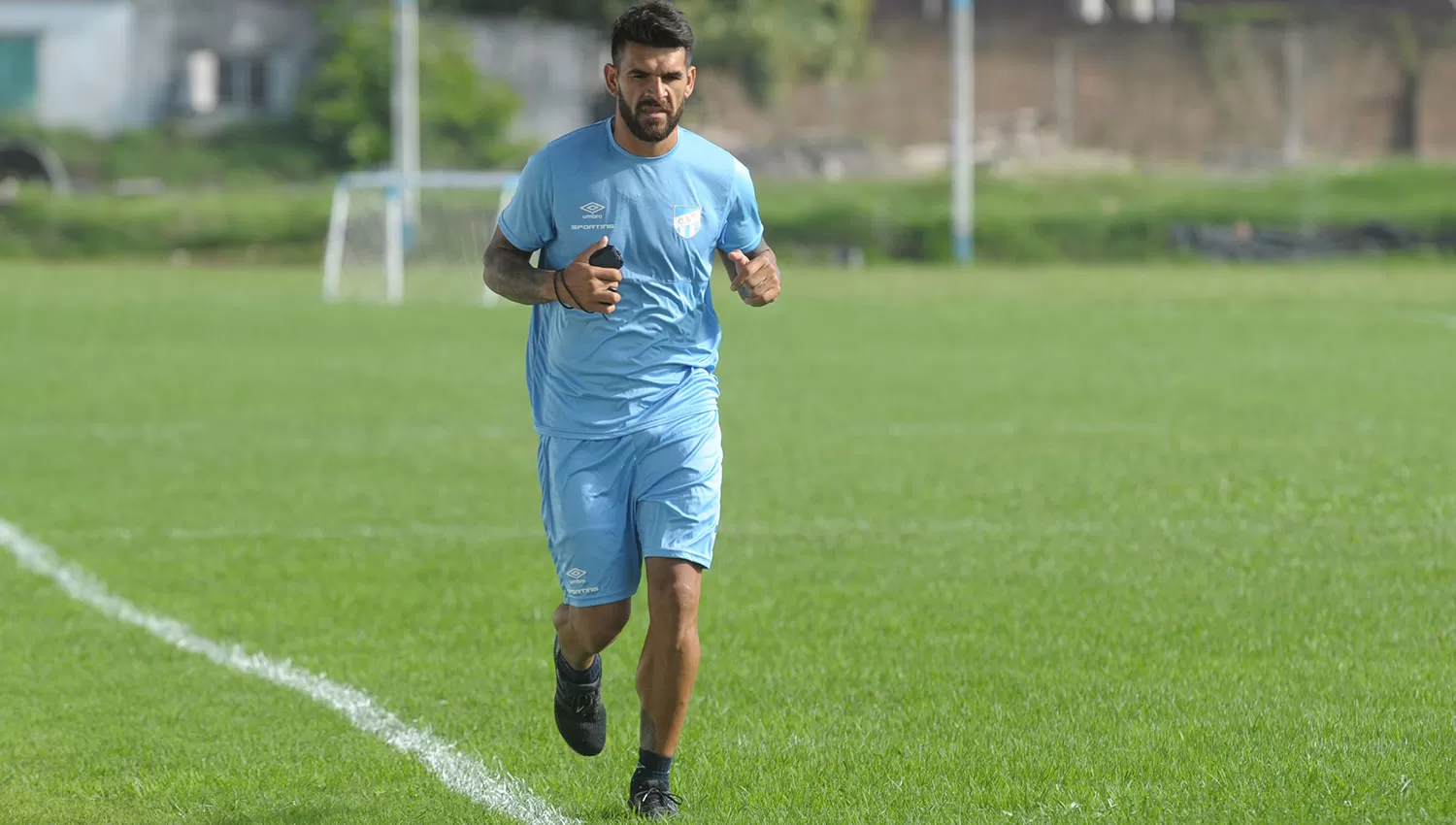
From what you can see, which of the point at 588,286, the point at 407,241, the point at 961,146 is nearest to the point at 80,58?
the point at 407,241

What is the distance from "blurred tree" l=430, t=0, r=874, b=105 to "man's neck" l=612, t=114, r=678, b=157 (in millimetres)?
42990

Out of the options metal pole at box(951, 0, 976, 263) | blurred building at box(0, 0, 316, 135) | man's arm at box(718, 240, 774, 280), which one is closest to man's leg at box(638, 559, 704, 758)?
man's arm at box(718, 240, 774, 280)

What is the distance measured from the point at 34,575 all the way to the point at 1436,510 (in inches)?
278

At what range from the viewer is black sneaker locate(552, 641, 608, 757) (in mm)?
6227

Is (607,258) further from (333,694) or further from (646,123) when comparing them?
(333,694)

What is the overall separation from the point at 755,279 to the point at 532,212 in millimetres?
660

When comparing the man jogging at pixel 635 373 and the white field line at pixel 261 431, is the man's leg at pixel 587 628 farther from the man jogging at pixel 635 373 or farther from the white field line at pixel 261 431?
the white field line at pixel 261 431

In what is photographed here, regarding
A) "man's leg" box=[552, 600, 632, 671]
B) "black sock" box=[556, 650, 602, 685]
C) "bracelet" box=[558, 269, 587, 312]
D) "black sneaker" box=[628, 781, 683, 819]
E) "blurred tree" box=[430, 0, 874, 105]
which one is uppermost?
"blurred tree" box=[430, 0, 874, 105]

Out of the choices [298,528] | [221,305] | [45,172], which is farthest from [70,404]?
[45,172]

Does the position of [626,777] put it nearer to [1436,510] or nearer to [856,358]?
[1436,510]

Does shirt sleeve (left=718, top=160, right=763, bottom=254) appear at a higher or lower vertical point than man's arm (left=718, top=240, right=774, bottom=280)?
higher

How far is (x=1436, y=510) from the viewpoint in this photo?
11.1 metres

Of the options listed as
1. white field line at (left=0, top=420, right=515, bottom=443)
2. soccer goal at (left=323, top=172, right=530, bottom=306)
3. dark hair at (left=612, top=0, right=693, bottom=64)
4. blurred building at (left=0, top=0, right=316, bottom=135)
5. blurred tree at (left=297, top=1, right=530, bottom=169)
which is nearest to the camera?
dark hair at (left=612, top=0, right=693, bottom=64)

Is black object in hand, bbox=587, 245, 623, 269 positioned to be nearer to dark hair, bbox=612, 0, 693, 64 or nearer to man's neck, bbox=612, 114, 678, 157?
man's neck, bbox=612, 114, 678, 157
